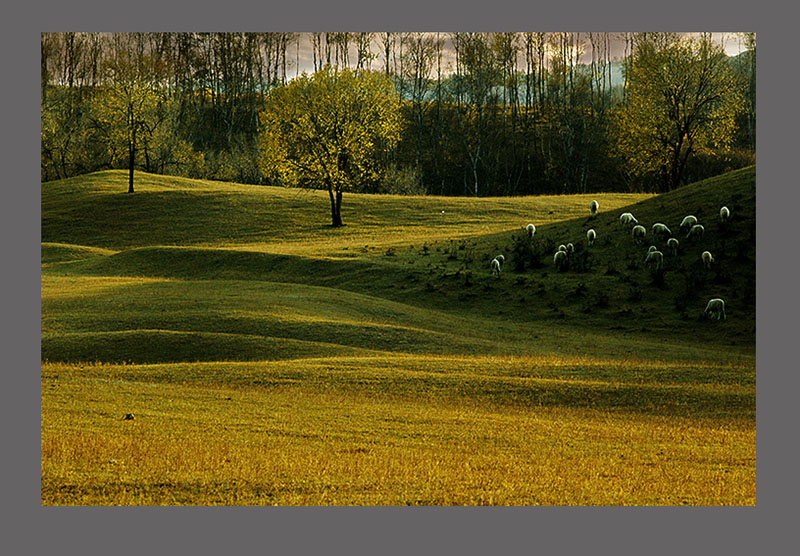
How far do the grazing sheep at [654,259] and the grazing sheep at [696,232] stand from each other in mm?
1899

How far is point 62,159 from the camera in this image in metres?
71.8

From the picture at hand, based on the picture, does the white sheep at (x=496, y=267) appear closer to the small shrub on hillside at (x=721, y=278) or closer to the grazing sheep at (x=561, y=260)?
the grazing sheep at (x=561, y=260)

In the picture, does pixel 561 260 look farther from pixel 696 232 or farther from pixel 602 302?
pixel 696 232

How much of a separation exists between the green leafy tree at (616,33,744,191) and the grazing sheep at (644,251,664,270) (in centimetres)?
1114

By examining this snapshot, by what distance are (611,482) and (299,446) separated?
4.77 m

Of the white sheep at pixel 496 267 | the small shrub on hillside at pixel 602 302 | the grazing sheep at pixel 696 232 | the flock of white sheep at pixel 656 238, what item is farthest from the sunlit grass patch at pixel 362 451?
the grazing sheep at pixel 696 232

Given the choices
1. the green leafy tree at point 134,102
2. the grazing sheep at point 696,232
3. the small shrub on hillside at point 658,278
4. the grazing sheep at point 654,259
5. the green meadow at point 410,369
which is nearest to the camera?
the green meadow at point 410,369

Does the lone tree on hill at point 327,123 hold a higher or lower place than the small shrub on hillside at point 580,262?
higher

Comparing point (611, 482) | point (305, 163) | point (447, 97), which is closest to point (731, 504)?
point (611, 482)

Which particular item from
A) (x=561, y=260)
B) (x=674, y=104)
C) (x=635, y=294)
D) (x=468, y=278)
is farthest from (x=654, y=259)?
(x=674, y=104)

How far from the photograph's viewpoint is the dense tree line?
4328 cm

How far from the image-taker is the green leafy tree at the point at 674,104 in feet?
143

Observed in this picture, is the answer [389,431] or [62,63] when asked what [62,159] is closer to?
[62,63]

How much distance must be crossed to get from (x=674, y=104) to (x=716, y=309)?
75.8 ft
